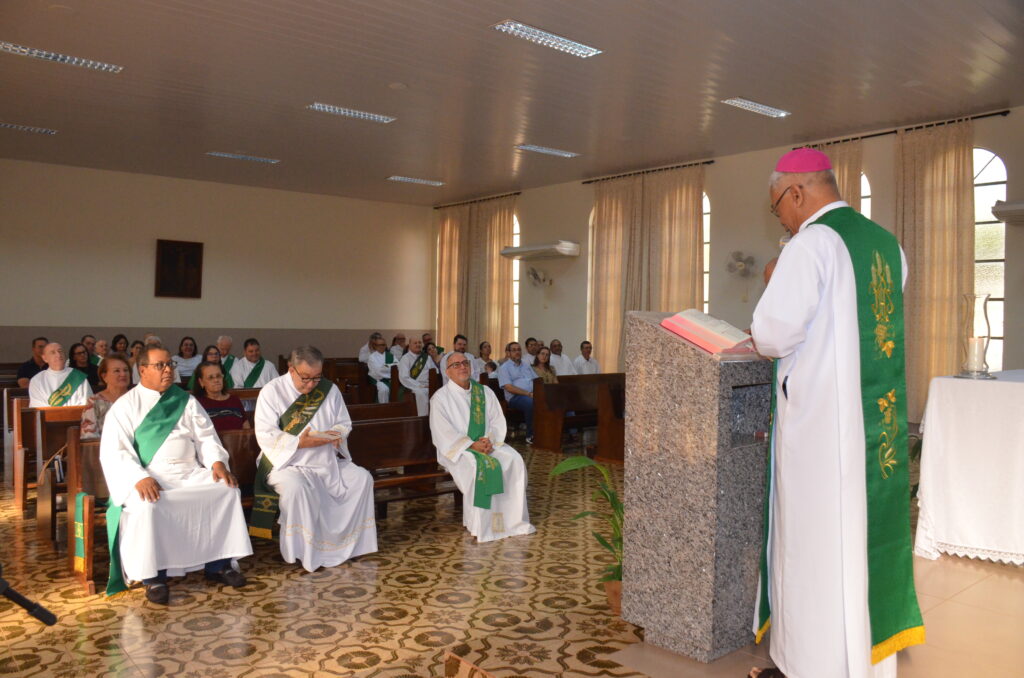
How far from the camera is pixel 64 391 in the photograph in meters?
7.50

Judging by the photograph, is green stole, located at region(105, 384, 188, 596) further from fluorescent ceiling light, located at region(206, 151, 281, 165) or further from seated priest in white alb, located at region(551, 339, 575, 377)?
fluorescent ceiling light, located at region(206, 151, 281, 165)

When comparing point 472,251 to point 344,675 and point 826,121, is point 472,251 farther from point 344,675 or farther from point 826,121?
point 344,675

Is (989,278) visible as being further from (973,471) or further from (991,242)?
(973,471)

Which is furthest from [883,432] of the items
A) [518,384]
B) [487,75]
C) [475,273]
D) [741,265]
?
[475,273]

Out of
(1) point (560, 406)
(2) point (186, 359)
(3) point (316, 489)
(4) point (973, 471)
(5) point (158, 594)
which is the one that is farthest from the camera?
(2) point (186, 359)

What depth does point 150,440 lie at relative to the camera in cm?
471

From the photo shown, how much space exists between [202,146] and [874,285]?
11680mm

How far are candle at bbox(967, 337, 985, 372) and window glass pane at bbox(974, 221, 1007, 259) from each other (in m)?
5.94

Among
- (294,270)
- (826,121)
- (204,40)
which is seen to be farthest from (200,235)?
(826,121)

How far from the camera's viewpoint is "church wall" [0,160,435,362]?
14031 mm

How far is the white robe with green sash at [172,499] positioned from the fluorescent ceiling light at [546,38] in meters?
4.39

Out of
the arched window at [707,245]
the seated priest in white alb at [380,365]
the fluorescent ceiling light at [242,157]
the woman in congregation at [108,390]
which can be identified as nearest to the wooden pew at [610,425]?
the arched window at [707,245]

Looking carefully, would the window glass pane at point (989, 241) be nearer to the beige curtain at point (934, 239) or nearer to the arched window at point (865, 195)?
the beige curtain at point (934, 239)

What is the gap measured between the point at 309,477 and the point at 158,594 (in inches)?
45.1
